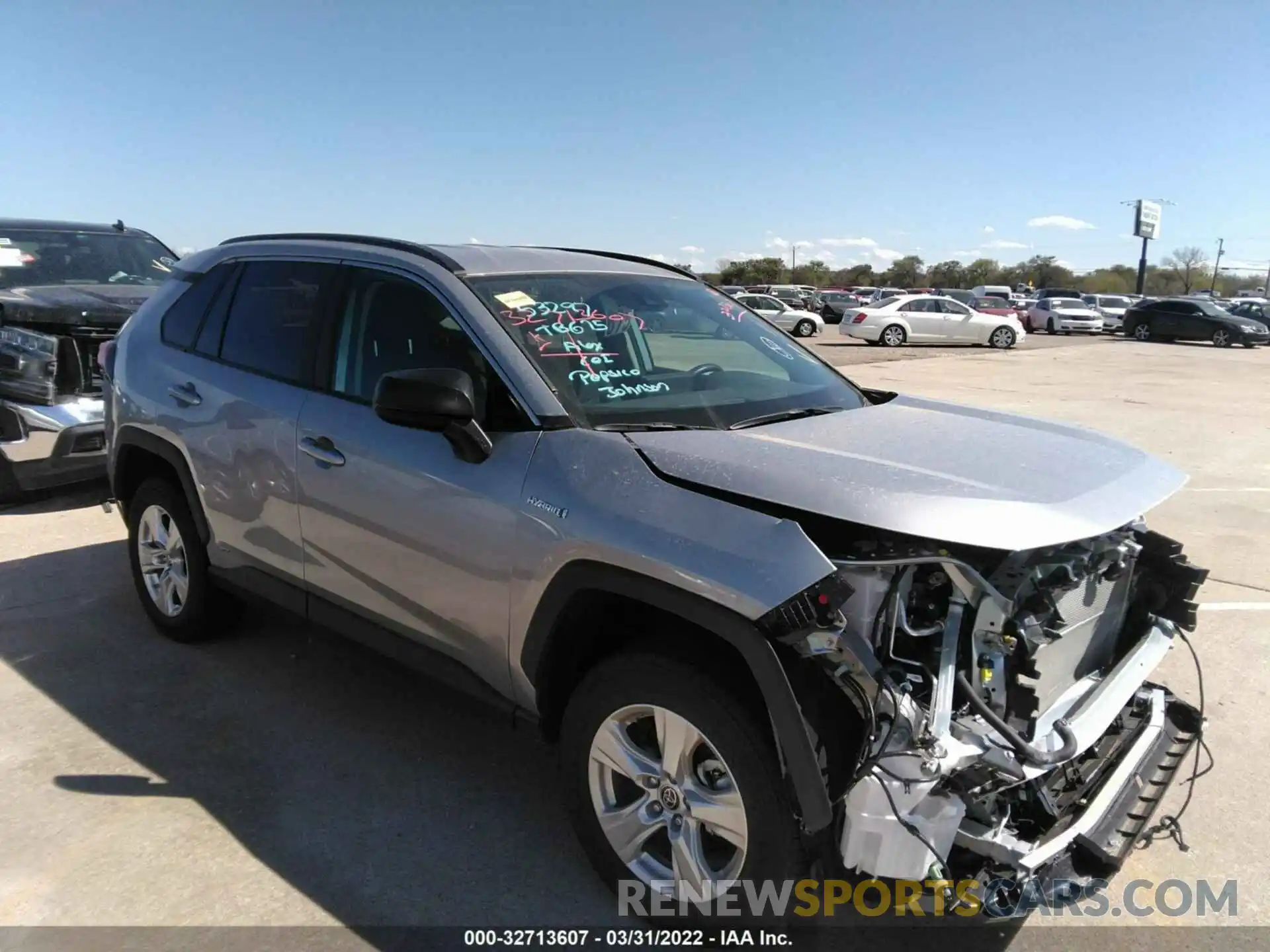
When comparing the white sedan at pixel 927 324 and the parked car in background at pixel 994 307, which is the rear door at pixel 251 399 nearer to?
the white sedan at pixel 927 324

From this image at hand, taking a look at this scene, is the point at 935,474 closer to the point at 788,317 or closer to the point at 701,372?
the point at 701,372

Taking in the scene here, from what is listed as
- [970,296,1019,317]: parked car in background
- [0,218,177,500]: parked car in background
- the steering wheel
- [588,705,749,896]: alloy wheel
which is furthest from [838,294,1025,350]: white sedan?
[588,705,749,896]: alloy wheel

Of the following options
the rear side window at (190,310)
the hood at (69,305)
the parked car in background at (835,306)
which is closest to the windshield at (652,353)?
the rear side window at (190,310)

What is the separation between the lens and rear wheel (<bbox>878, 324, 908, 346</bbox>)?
28297mm

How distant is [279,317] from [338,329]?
48 centimetres

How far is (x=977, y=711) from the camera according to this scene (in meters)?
2.25

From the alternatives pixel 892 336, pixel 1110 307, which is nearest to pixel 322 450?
pixel 892 336

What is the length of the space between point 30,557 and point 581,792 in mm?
4786

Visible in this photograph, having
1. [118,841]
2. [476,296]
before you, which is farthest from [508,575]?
[118,841]

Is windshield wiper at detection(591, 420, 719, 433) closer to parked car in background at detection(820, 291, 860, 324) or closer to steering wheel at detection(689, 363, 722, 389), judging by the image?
steering wheel at detection(689, 363, 722, 389)

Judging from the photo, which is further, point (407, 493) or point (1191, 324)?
point (1191, 324)

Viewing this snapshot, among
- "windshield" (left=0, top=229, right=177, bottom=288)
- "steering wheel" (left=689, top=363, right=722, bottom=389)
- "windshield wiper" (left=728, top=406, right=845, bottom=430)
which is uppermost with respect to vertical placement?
"windshield" (left=0, top=229, right=177, bottom=288)

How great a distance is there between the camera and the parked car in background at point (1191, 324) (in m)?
31.2

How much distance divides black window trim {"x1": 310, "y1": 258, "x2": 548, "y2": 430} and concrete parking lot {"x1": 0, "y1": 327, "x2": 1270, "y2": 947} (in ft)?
3.37
